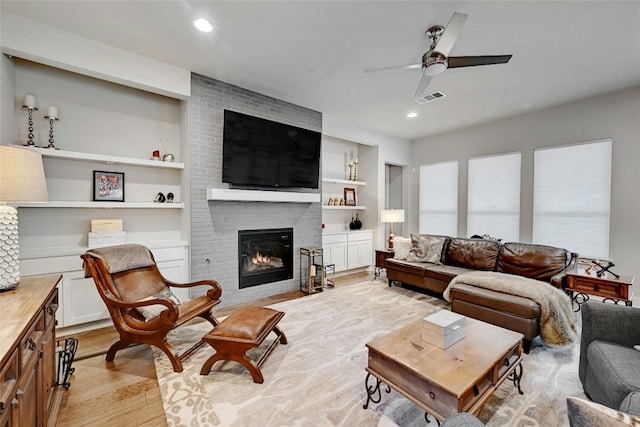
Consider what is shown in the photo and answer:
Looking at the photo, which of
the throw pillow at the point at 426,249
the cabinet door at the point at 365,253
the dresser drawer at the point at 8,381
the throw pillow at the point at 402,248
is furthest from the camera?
the cabinet door at the point at 365,253

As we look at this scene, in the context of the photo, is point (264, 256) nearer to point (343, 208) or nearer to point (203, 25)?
point (343, 208)

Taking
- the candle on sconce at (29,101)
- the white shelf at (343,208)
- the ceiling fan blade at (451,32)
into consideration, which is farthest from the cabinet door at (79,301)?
the ceiling fan blade at (451,32)

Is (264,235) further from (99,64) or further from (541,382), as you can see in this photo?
(541,382)

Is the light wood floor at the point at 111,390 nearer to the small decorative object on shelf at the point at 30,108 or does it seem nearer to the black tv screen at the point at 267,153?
the small decorative object on shelf at the point at 30,108

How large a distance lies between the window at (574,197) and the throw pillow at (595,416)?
4.75 metres

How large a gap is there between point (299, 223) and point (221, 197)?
1.47 metres

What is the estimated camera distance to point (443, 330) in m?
1.81

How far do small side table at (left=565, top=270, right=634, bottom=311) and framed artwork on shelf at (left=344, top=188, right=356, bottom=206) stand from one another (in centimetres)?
379

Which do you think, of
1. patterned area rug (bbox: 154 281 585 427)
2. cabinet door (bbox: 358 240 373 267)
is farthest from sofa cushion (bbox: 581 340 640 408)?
cabinet door (bbox: 358 240 373 267)

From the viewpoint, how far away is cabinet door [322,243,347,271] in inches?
205

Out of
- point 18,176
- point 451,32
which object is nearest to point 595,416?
point 451,32

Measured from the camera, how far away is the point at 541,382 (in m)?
2.12

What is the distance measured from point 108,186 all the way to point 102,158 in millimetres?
404

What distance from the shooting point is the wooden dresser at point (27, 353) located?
3.37 ft
